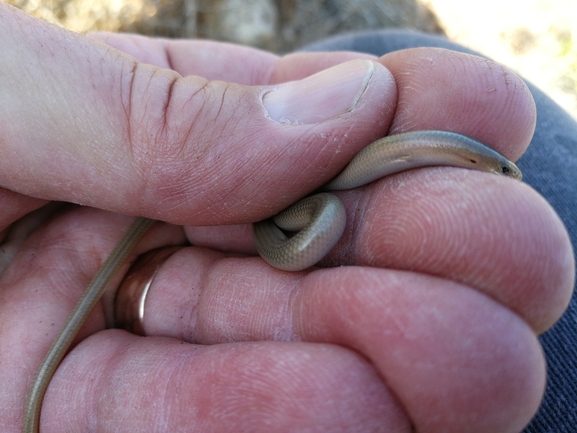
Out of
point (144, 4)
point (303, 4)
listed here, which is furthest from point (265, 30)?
point (144, 4)

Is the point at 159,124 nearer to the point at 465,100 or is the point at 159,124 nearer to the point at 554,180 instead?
the point at 465,100

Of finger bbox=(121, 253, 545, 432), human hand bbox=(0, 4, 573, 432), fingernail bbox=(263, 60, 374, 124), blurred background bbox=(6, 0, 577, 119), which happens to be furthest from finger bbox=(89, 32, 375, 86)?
blurred background bbox=(6, 0, 577, 119)

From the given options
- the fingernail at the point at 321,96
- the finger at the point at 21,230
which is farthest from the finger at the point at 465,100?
the finger at the point at 21,230

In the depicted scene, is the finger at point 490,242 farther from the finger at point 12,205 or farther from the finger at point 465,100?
the finger at point 12,205

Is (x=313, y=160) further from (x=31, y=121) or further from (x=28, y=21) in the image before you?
(x=28, y=21)

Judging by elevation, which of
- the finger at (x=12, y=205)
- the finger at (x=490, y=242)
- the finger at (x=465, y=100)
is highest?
the finger at (x=465, y=100)

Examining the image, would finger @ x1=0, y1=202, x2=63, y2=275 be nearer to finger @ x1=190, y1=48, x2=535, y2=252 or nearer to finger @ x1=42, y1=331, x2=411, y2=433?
finger @ x1=42, y1=331, x2=411, y2=433

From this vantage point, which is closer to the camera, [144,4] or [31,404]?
[31,404]
